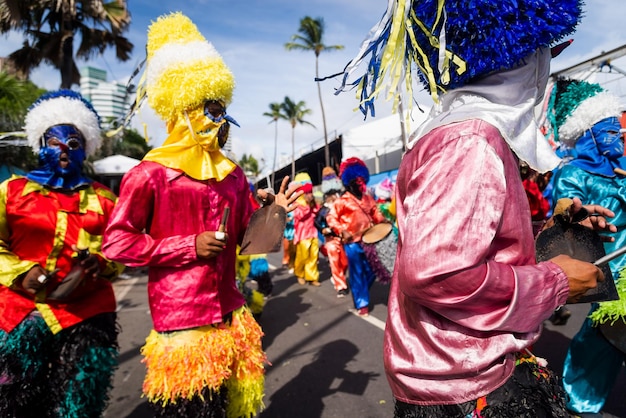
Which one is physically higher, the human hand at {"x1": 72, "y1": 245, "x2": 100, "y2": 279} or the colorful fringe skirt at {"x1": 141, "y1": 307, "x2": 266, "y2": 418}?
the human hand at {"x1": 72, "y1": 245, "x2": 100, "y2": 279}

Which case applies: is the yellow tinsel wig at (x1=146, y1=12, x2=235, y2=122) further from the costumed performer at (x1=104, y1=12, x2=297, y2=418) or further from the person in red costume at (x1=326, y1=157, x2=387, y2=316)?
the person in red costume at (x1=326, y1=157, x2=387, y2=316)

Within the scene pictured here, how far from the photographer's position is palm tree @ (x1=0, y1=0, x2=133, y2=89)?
1005 centimetres

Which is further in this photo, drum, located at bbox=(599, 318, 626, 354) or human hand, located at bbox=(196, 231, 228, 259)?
drum, located at bbox=(599, 318, 626, 354)

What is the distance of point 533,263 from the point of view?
1.15 meters

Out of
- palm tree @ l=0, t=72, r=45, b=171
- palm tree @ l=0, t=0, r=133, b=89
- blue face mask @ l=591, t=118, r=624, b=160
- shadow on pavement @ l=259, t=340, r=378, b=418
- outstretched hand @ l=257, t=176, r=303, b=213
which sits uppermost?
palm tree @ l=0, t=0, r=133, b=89

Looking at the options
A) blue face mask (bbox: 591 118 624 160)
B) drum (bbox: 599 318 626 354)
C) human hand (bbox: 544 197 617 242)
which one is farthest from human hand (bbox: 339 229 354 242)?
human hand (bbox: 544 197 617 242)

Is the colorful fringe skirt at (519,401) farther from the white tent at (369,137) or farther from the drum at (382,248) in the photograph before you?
the white tent at (369,137)

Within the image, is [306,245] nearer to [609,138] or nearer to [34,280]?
[609,138]

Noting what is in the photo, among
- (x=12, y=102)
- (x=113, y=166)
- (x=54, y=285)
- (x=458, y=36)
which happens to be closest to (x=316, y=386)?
(x=54, y=285)

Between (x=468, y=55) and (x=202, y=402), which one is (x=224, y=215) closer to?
(x=202, y=402)

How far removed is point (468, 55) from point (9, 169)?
8.25 metres

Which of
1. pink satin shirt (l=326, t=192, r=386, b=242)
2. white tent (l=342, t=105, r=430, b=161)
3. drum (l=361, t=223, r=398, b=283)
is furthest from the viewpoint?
white tent (l=342, t=105, r=430, b=161)

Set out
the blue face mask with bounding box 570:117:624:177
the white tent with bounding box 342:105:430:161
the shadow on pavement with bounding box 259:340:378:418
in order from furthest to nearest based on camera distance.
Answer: the white tent with bounding box 342:105:430:161, the shadow on pavement with bounding box 259:340:378:418, the blue face mask with bounding box 570:117:624:177

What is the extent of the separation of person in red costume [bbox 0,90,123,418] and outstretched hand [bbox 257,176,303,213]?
44.3 inches
